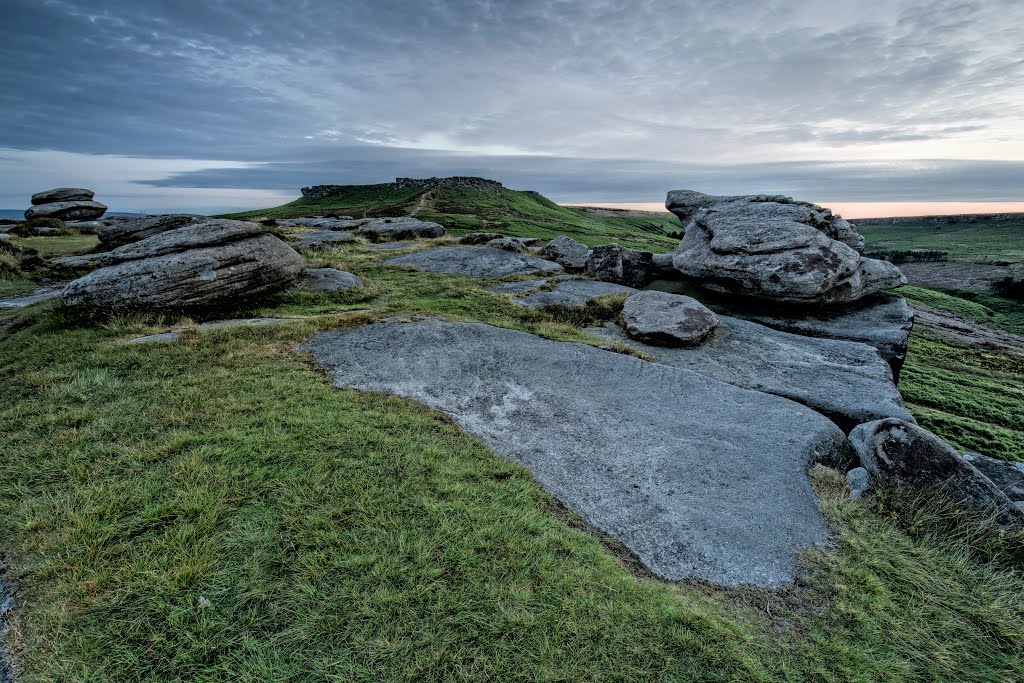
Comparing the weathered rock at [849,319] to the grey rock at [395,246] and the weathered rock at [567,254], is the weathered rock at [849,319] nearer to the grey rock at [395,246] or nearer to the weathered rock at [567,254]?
→ the weathered rock at [567,254]

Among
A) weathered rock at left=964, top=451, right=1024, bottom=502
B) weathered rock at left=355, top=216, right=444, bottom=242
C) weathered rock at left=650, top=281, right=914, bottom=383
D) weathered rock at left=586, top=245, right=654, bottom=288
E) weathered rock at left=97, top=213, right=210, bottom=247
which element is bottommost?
weathered rock at left=964, top=451, right=1024, bottom=502

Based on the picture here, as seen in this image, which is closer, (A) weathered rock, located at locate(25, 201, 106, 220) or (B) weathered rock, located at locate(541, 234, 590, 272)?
(B) weathered rock, located at locate(541, 234, 590, 272)

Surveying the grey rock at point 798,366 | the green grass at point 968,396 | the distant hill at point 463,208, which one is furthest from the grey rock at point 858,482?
the distant hill at point 463,208

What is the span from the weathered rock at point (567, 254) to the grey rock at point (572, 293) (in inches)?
256

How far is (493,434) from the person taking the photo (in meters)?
9.44

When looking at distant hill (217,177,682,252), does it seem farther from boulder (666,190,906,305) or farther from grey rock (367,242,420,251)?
Answer: boulder (666,190,906,305)

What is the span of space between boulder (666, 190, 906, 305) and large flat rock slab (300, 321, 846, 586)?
865 centimetres

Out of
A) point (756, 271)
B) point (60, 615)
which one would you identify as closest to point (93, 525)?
point (60, 615)

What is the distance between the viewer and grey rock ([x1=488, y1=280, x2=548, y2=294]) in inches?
945

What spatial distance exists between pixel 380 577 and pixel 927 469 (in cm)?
998

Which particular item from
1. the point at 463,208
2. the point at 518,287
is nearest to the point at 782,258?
the point at 518,287

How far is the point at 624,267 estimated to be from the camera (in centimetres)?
2564

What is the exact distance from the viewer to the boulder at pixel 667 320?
15.9 metres

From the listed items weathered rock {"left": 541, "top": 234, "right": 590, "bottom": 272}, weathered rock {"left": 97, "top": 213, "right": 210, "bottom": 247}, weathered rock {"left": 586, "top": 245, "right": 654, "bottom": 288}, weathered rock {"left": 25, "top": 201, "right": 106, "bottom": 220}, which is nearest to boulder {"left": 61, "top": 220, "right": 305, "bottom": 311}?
weathered rock {"left": 97, "top": 213, "right": 210, "bottom": 247}
